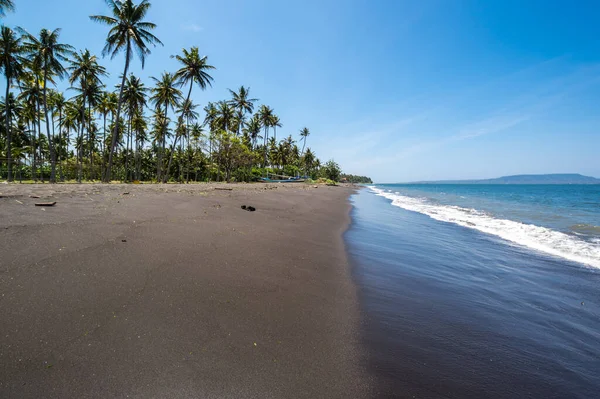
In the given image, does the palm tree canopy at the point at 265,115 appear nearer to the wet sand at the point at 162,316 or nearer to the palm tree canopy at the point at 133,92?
the palm tree canopy at the point at 133,92

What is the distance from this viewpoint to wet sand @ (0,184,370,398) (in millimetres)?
1979

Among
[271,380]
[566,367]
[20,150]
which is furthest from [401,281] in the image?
[20,150]

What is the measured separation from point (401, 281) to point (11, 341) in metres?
5.24

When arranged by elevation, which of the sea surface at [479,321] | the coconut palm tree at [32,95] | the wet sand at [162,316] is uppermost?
the coconut palm tree at [32,95]

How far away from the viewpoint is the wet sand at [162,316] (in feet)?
6.49

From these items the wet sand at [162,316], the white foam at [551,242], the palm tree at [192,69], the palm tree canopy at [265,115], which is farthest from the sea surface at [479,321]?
the palm tree canopy at [265,115]

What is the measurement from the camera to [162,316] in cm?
275

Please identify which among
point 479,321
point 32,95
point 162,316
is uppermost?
point 32,95

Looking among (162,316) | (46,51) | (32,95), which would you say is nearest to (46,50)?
(46,51)

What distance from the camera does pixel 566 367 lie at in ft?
9.18

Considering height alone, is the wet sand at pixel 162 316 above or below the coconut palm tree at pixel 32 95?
below

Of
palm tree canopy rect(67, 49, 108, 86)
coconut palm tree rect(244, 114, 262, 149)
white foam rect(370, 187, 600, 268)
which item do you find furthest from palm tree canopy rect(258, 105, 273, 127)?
white foam rect(370, 187, 600, 268)

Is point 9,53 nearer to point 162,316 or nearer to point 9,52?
point 9,52

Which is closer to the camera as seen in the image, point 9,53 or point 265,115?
point 9,53
